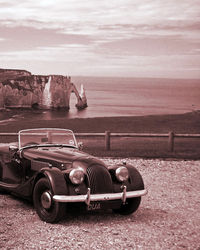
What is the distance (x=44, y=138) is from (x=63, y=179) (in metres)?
1.71

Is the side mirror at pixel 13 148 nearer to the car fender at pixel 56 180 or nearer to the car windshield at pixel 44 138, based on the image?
the car windshield at pixel 44 138

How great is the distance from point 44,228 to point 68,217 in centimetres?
73

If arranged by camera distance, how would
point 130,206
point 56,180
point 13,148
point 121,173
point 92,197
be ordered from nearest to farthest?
1. point 92,197
2. point 56,180
3. point 121,173
4. point 130,206
5. point 13,148

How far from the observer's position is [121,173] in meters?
6.29

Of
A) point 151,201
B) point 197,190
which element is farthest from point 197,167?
point 151,201

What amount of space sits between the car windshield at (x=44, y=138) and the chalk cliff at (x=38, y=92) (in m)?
78.4

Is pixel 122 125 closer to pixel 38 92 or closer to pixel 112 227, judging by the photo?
pixel 112 227

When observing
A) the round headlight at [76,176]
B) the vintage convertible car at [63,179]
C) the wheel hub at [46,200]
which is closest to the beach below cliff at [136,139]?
the vintage convertible car at [63,179]

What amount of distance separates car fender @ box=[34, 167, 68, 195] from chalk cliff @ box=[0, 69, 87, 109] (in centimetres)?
7994

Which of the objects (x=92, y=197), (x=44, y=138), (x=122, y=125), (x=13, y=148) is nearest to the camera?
(x=92, y=197)

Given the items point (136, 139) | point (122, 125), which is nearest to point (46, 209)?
point (136, 139)

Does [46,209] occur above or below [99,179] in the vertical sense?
below

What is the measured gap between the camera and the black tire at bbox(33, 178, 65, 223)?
582 cm

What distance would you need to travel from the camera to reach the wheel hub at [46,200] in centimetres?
592
